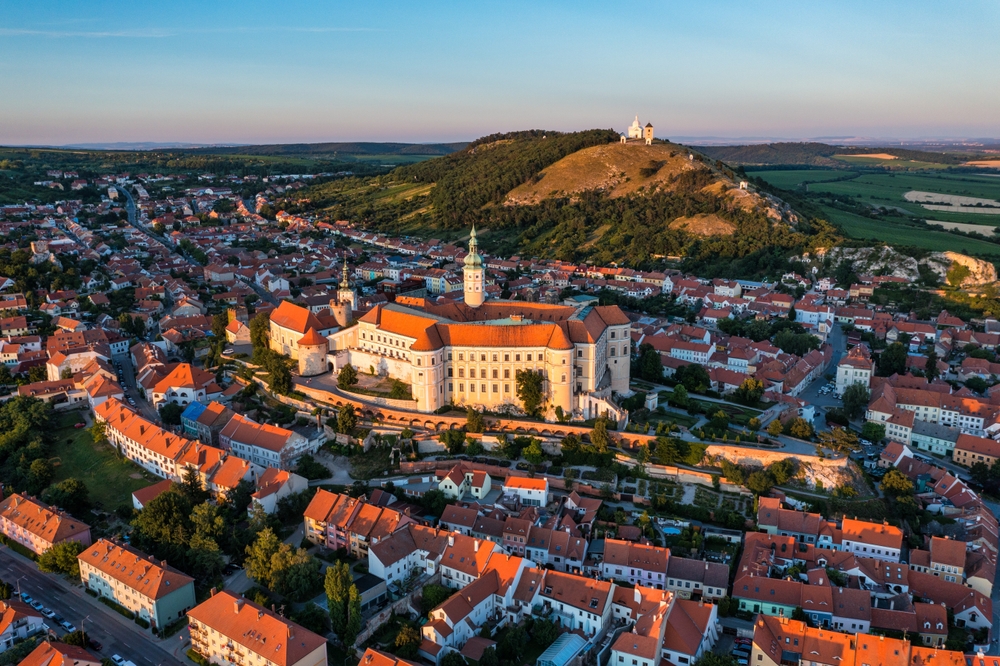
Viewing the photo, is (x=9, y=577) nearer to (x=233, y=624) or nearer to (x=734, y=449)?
(x=233, y=624)

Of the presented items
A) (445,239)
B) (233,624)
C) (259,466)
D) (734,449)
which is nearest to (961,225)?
(445,239)

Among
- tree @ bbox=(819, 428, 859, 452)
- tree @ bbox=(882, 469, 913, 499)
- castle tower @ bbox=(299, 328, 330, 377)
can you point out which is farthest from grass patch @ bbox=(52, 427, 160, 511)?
tree @ bbox=(882, 469, 913, 499)

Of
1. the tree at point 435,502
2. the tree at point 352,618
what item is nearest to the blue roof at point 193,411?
the tree at point 435,502

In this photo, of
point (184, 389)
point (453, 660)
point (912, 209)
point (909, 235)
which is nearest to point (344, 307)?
point (184, 389)

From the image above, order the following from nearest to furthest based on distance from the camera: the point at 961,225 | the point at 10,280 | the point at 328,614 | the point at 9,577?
the point at 328,614 → the point at 9,577 → the point at 10,280 → the point at 961,225

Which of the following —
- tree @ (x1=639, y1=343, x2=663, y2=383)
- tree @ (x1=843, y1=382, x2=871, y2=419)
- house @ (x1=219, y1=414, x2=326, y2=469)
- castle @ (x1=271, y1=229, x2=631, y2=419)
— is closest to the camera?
house @ (x1=219, y1=414, x2=326, y2=469)

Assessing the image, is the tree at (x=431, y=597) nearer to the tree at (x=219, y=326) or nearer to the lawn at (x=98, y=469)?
the lawn at (x=98, y=469)

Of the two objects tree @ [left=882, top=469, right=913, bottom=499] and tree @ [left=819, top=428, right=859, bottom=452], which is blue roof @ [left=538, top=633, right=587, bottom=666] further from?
tree @ [left=819, top=428, right=859, bottom=452]

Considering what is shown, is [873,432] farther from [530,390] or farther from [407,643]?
[407,643]
